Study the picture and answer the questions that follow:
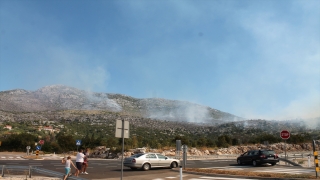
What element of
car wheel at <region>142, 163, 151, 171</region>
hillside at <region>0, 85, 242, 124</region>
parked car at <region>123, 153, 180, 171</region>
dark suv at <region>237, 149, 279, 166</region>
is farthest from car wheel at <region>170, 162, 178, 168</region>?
hillside at <region>0, 85, 242, 124</region>

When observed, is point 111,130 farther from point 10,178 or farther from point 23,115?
point 10,178

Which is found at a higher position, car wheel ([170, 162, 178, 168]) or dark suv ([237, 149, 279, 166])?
dark suv ([237, 149, 279, 166])

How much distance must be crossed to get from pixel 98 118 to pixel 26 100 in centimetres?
6060

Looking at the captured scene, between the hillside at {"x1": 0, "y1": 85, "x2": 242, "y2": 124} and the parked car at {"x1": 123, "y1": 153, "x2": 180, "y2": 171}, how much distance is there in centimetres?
10807

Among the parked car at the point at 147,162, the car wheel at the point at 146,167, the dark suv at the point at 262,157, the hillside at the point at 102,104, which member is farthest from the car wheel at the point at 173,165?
the hillside at the point at 102,104

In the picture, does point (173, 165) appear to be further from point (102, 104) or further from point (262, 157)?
point (102, 104)

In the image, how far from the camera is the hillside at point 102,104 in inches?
5482

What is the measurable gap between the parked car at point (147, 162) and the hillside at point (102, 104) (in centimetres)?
10807

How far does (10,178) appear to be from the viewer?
15.6 meters

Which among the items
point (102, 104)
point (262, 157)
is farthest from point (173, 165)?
point (102, 104)

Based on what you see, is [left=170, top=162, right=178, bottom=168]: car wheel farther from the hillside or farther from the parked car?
the hillside

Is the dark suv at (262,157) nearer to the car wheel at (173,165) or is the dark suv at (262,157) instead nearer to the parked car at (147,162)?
the car wheel at (173,165)

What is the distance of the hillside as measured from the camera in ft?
457

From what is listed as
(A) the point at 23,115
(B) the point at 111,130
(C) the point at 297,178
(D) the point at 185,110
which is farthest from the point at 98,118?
(C) the point at 297,178
